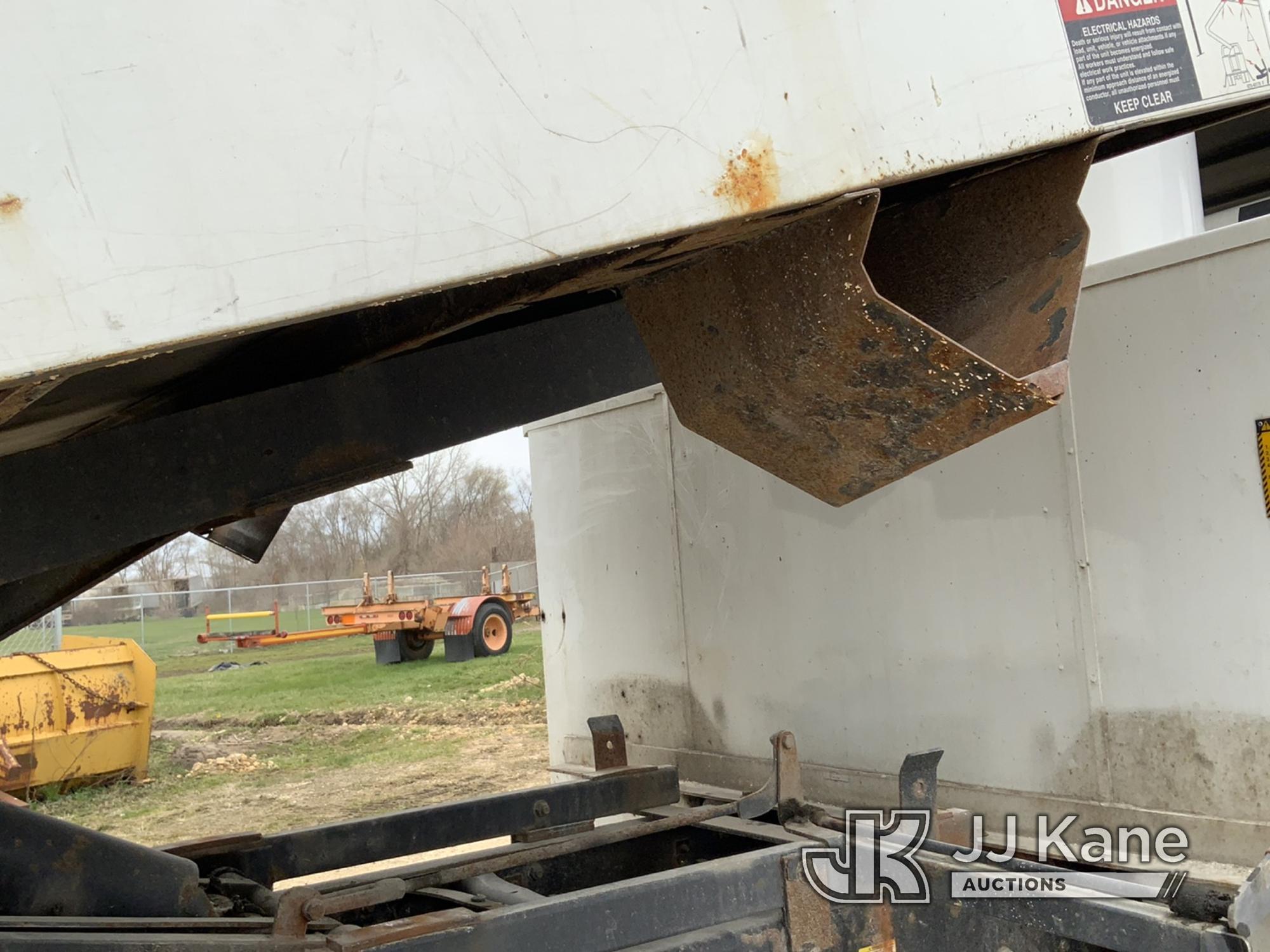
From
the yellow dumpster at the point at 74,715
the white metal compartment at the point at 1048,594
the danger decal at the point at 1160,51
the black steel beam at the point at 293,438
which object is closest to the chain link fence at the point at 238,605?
the yellow dumpster at the point at 74,715

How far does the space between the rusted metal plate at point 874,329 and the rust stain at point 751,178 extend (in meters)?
0.17

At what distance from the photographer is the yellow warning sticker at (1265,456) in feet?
7.69

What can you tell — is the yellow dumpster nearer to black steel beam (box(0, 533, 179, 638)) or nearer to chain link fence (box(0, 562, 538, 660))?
black steel beam (box(0, 533, 179, 638))

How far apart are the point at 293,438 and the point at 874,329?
4.08ft

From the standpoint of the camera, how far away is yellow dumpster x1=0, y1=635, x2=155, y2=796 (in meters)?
8.45

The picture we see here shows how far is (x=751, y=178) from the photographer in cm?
158

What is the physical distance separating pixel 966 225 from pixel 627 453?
1.86 m

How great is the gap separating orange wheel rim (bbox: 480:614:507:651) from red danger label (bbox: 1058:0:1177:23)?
17782 mm

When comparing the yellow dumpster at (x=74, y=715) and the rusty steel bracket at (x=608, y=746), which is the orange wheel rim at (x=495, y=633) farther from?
the rusty steel bracket at (x=608, y=746)

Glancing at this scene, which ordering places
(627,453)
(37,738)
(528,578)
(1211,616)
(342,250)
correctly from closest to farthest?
(342,250) → (1211,616) → (627,453) → (37,738) → (528,578)

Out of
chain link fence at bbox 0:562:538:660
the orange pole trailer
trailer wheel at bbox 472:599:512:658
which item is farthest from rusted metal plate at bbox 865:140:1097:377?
chain link fence at bbox 0:562:538:660

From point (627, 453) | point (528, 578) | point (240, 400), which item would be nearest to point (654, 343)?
point (240, 400)

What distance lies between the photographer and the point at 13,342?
1156mm

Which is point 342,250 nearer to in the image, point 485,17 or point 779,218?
point 485,17
